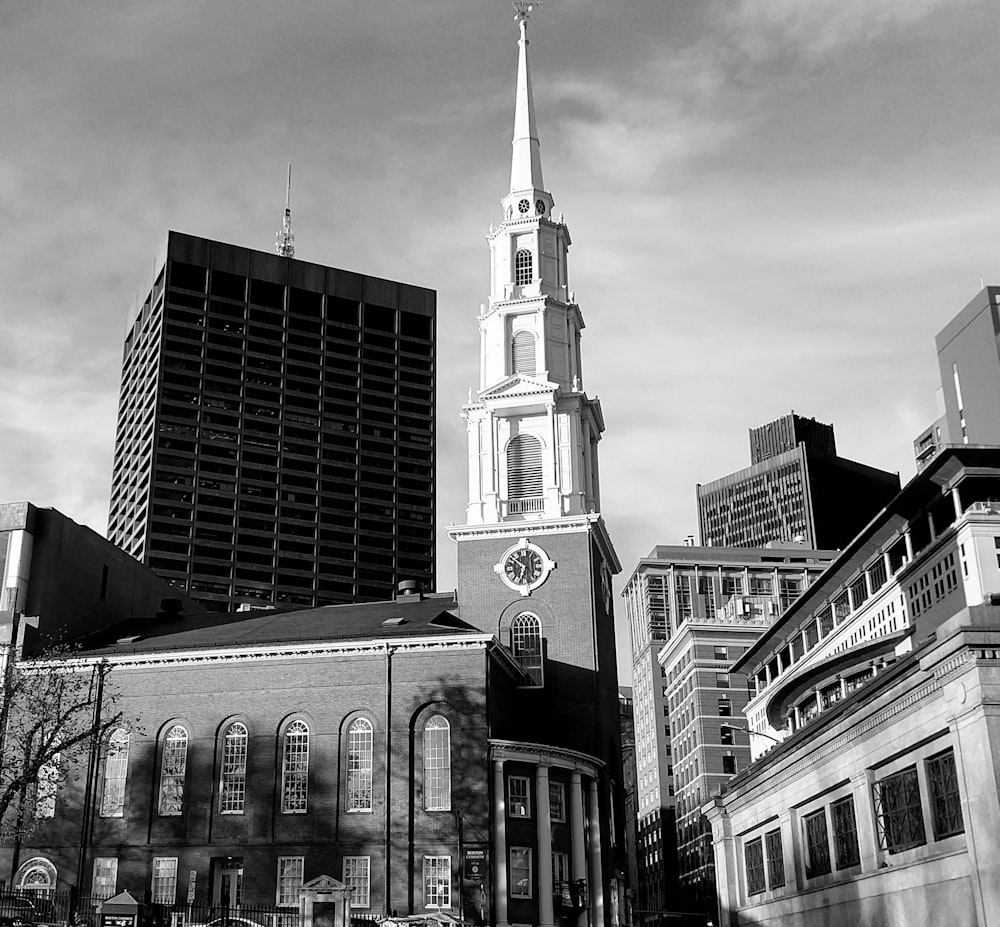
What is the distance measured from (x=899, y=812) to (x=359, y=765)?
34946mm

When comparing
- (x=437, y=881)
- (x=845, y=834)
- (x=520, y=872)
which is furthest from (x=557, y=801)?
(x=845, y=834)

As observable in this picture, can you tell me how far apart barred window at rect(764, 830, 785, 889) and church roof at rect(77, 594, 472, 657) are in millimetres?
23797

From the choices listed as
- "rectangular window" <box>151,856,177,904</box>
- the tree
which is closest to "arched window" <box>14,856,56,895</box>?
the tree

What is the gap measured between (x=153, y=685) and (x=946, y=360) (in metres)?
98.7

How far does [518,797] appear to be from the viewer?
56.6m

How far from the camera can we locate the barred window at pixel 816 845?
3092 centimetres

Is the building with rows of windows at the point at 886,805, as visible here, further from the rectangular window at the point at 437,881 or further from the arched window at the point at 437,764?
the arched window at the point at 437,764

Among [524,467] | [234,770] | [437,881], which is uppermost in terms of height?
[524,467]

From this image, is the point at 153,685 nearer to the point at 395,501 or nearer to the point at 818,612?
the point at 818,612

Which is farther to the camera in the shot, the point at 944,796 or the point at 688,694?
the point at 688,694

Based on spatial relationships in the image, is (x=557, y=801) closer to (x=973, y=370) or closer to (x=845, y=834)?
(x=845, y=834)

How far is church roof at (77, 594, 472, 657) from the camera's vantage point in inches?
2365

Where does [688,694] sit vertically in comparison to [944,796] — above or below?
above

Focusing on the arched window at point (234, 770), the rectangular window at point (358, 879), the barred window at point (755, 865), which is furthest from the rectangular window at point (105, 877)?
the barred window at point (755, 865)
